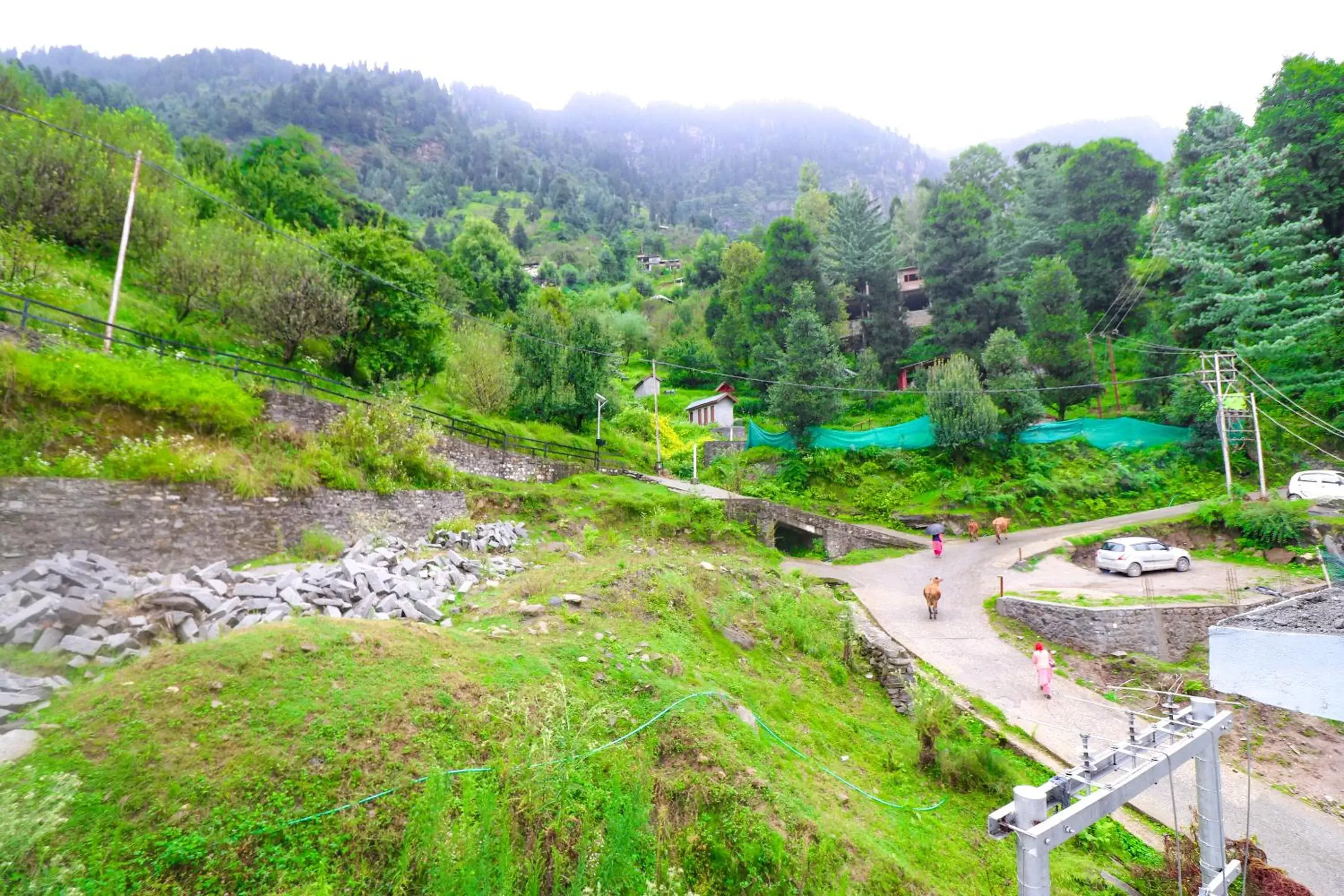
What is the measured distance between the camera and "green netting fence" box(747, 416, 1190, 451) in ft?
89.6

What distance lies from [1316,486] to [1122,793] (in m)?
25.7

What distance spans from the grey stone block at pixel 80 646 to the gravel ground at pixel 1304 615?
699 inches

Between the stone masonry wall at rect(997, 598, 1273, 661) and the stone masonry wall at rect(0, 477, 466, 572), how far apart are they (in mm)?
17698

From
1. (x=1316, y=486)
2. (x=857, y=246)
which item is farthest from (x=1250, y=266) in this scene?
(x=857, y=246)

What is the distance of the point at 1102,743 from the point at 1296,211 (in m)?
34.9

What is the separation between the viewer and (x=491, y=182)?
140 metres

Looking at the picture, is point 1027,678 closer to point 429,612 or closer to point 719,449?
point 429,612

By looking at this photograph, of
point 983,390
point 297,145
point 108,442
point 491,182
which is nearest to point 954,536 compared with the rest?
point 983,390

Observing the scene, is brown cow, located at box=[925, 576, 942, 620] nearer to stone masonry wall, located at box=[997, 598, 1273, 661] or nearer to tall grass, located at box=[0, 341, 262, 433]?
stone masonry wall, located at box=[997, 598, 1273, 661]

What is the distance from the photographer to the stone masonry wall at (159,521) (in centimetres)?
834

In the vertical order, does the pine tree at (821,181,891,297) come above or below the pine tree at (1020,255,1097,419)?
above

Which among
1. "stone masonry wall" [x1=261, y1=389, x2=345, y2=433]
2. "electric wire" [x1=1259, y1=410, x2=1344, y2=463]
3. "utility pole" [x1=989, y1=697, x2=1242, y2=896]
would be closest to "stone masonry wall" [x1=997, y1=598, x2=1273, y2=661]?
"utility pole" [x1=989, y1=697, x2=1242, y2=896]

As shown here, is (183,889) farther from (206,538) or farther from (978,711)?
(978,711)

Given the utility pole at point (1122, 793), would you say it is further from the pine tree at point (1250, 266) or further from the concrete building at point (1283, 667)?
the pine tree at point (1250, 266)
